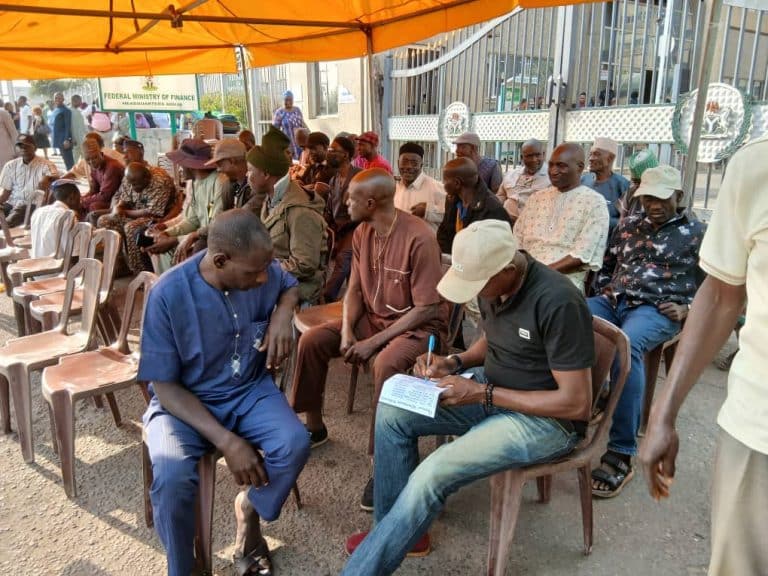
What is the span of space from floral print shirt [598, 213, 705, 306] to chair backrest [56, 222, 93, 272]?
12.0 ft

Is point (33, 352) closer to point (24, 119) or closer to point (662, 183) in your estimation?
point (662, 183)

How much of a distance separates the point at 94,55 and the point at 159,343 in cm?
552

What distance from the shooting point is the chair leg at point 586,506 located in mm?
2248

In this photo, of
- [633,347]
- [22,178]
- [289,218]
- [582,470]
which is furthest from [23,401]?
[22,178]

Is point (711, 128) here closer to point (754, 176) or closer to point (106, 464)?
point (754, 176)

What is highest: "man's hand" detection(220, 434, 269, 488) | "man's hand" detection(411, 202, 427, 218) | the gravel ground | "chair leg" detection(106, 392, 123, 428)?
"man's hand" detection(411, 202, 427, 218)

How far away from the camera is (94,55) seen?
616cm

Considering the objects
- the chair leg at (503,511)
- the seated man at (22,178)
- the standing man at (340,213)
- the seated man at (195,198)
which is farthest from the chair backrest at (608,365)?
the seated man at (22,178)

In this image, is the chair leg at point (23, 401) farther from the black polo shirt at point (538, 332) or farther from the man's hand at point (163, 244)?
the black polo shirt at point (538, 332)

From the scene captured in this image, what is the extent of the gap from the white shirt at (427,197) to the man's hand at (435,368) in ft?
8.88

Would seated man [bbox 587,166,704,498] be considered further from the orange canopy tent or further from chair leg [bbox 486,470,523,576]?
the orange canopy tent

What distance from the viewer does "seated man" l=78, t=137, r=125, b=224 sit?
21.0 feet

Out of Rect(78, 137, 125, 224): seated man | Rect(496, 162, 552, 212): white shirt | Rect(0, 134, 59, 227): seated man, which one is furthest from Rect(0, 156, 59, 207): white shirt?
Rect(496, 162, 552, 212): white shirt

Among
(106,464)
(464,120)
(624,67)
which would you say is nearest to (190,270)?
(106,464)
